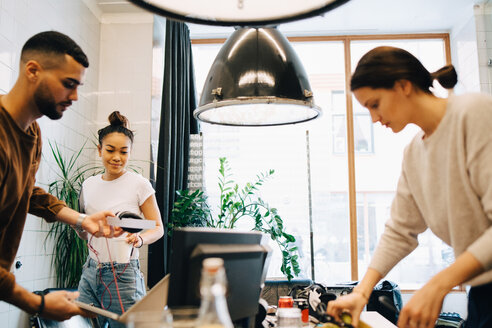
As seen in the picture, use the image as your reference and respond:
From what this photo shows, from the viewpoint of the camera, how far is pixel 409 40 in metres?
4.84

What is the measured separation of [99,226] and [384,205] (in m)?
3.48

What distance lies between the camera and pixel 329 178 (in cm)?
452

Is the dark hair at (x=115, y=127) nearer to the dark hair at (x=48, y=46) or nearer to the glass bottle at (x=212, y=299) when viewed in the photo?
the dark hair at (x=48, y=46)

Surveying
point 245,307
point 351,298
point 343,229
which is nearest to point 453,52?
point 343,229

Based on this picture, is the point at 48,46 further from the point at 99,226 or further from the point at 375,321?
the point at 375,321

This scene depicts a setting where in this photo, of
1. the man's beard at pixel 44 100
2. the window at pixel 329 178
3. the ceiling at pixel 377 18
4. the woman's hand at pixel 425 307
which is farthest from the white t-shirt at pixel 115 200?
the ceiling at pixel 377 18

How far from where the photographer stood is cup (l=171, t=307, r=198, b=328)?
734 mm

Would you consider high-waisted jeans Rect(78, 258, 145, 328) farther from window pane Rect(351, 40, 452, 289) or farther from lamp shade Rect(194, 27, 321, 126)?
window pane Rect(351, 40, 452, 289)

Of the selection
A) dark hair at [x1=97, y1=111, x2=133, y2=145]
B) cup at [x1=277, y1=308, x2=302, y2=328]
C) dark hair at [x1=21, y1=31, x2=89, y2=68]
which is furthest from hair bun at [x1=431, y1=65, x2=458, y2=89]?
dark hair at [x1=97, y1=111, x2=133, y2=145]

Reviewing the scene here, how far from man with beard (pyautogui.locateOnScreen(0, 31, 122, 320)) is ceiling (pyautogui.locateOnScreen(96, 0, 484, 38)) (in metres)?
2.84

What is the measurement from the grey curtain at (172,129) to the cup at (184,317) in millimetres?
2938

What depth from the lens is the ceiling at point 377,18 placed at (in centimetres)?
419

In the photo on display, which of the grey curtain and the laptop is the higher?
the grey curtain

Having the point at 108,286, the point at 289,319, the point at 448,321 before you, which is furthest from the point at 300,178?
the point at 289,319
